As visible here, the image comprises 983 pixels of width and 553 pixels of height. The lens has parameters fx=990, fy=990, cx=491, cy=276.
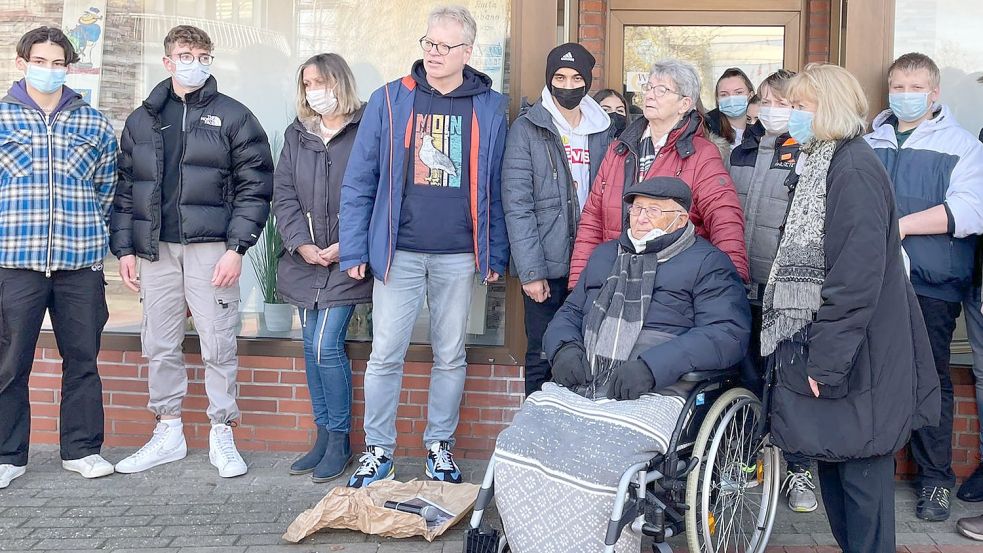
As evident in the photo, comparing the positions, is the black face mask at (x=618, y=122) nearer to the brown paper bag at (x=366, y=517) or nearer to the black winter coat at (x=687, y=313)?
the black winter coat at (x=687, y=313)

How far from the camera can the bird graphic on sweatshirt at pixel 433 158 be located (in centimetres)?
470

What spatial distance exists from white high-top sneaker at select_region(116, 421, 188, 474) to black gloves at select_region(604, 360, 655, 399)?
2.62 metres

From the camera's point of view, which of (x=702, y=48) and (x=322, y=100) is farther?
(x=702, y=48)

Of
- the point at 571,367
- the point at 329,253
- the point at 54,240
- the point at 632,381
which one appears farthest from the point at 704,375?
the point at 54,240

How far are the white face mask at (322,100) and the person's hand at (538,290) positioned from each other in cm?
131

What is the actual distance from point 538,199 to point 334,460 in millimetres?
1656

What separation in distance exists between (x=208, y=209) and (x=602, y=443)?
2.57 metres

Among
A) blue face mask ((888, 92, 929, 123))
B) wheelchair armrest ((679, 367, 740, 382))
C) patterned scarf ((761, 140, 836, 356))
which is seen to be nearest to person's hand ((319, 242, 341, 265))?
wheelchair armrest ((679, 367, 740, 382))

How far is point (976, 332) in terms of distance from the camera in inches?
180

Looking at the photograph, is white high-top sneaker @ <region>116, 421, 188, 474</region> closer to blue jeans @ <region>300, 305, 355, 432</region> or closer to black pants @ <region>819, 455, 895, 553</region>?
blue jeans @ <region>300, 305, 355, 432</region>

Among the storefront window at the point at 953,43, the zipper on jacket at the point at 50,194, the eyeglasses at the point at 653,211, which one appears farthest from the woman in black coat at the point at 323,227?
the storefront window at the point at 953,43

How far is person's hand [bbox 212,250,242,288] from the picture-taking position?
4.97m

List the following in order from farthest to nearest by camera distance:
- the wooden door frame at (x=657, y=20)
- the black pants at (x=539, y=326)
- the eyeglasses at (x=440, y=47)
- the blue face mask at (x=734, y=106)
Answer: the wooden door frame at (x=657, y=20) < the blue face mask at (x=734, y=106) < the black pants at (x=539, y=326) < the eyeglasses at (x=440, y=47)

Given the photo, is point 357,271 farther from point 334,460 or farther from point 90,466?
point 90,466
